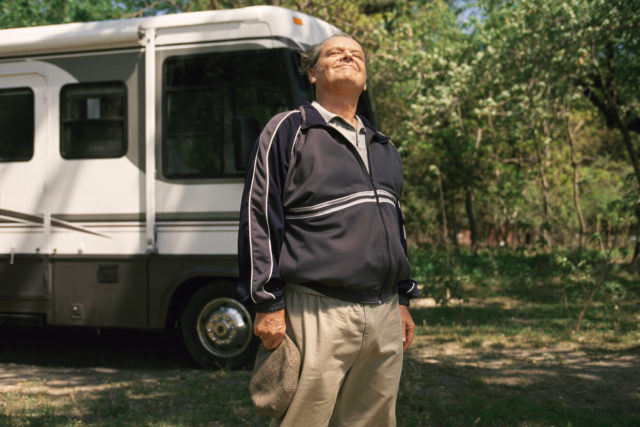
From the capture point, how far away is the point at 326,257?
246 centimetres

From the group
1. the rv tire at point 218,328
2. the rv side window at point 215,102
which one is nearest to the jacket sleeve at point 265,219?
the rv side window at point 215,102

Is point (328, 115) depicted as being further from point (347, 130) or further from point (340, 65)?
point (340, 65)

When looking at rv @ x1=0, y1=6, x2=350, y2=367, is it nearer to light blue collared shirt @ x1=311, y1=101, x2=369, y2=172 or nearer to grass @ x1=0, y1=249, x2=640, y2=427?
grass @ x1=0, y1=249, x2=640, y2=427

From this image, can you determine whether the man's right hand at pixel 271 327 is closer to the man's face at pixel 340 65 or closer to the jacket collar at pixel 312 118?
the jacket collar at pixel 312 118

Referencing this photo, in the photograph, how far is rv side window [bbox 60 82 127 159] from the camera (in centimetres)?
618

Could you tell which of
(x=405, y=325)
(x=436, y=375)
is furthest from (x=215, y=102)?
(x=405, y=325)

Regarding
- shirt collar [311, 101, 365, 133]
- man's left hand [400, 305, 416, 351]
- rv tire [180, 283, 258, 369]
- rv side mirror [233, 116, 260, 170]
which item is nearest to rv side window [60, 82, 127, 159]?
rv side mirror [233, 116, 260, 170]

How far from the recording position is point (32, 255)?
633 cm

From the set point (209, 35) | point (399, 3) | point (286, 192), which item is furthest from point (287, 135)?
point (399, 3)

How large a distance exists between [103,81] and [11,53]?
3.28 feet

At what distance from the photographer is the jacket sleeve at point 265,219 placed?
7.96 feet

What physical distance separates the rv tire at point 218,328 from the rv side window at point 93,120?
1.49m

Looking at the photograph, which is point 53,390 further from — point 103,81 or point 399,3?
point 399,3

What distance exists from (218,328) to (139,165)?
1.58m
